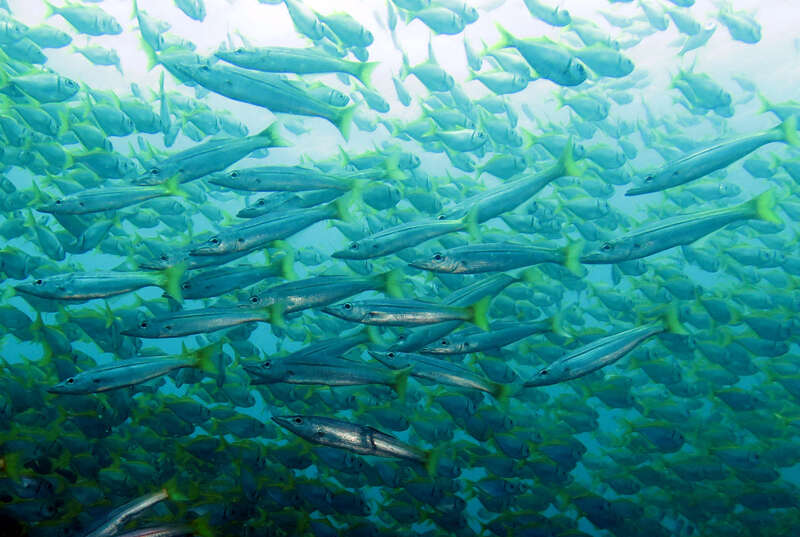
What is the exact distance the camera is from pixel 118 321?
663cm

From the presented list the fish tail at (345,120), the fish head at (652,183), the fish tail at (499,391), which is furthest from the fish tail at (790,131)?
the fish tail at (345,120)

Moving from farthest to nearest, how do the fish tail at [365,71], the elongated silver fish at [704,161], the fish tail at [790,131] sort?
the fish tail at [365,71], the fish tail at [790,131], the elongated silver fish at [704,161]

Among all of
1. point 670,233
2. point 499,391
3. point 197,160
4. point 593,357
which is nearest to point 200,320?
point 197,160

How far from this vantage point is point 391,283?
16.1 ft

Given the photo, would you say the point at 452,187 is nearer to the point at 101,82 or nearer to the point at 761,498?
the point at 761,498

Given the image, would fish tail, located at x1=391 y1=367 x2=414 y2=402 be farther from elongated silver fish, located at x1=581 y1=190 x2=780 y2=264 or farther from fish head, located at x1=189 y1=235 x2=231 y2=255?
elongated silver fish, located at x1=581 y1=190 x2=780 y2=264

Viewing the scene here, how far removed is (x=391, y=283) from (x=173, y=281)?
2002 millimetres

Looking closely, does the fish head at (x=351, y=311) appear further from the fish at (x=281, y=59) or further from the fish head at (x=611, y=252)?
the fish at (x=281, y=59)

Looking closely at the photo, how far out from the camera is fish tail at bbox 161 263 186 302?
4543 mm

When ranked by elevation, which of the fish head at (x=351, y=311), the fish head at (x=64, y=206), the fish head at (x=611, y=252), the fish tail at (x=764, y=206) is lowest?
the fish head at (x=351, y=311)

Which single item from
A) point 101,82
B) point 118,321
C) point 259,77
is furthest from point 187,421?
point 101,82

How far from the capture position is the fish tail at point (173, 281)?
454 cm

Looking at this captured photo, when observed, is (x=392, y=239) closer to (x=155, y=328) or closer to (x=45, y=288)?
(x=155, y=328)

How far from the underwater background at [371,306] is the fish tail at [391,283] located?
0.02m
